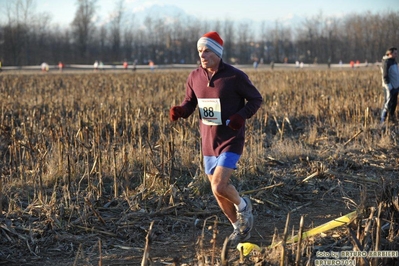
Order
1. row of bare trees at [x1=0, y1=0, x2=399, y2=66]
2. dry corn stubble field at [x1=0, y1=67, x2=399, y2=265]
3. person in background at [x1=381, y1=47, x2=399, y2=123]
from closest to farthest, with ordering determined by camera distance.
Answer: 1. dry corn stubble field at [x1=0, y1=67, x2=399, y2=265]
2. person in background at [x1=381, y1=47, x2=399, y2=123]
3. row of bare trees at [x1=0, y1=0, x2=399, y2=66]

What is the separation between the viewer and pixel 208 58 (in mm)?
4594

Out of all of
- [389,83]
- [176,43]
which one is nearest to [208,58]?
[389,83]

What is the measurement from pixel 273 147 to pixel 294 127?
2593 mm

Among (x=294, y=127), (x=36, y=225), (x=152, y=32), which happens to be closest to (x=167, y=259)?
(x=36, y=225)

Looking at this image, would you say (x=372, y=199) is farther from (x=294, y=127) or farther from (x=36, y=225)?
(x=294, y=127)

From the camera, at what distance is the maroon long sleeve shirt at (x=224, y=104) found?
460 centimetres

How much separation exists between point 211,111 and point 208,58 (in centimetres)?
46

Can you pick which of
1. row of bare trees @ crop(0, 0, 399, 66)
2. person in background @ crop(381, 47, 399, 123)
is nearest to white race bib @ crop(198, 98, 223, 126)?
person in background @ crop(381, 47, 399, 123)

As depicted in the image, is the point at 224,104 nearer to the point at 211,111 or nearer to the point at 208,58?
the point at 211,111

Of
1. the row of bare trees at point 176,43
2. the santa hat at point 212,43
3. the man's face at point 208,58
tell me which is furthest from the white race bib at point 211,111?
the row of bare trees at point 176,43

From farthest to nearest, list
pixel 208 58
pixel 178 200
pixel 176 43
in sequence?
pixel 176 43
pixel 178 200
pixel 208 58

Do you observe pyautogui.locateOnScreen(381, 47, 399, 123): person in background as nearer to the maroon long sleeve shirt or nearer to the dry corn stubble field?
the dry corn stubble field

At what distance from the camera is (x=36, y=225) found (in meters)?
5.12

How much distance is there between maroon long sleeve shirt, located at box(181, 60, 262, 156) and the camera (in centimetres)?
460
